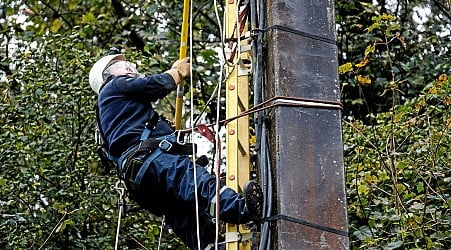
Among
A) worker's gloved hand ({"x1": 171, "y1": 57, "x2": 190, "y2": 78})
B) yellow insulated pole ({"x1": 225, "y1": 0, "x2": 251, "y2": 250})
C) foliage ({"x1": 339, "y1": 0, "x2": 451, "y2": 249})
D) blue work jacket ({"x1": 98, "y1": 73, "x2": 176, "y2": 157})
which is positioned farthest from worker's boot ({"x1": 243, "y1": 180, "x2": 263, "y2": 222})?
foliage ({"x1": 339, "y1": 0, "x2": 451, "y2": 249})

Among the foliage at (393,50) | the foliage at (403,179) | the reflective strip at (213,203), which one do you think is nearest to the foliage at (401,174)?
the foliage at (403,179)

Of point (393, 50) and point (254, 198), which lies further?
point (393, 50)

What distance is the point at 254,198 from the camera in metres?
2.79

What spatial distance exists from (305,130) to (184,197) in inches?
28.7

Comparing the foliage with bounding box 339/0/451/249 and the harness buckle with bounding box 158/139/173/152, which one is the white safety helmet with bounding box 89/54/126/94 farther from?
the foliage with bounding box 339/0/451/249

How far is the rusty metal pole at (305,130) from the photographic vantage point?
8.66 feet

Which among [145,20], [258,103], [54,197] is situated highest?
[145,20]

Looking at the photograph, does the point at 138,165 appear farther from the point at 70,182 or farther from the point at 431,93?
the point at 70,182

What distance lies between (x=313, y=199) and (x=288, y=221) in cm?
11

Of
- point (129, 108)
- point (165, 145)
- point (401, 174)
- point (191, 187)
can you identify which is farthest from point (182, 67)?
point (401, 174)

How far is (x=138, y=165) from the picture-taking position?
Result: 3.40 m

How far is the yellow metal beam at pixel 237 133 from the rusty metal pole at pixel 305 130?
34 cm

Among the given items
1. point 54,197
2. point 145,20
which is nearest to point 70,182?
point 54,197

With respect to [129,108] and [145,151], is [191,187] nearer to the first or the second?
[145,151]
